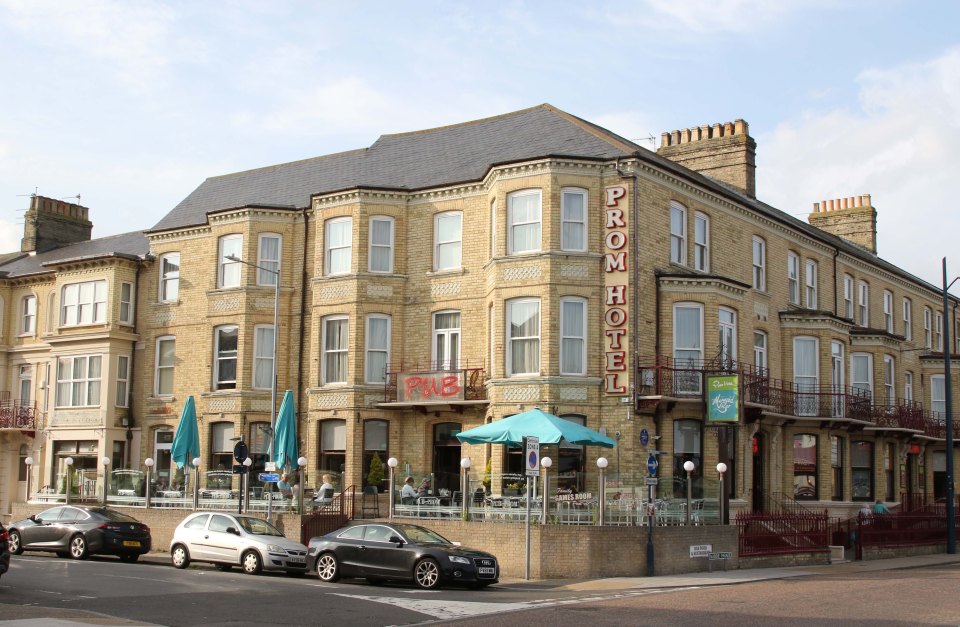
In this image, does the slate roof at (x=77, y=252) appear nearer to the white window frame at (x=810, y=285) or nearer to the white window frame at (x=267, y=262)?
the white window frame at (x=267, y=262)

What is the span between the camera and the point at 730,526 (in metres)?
27.7

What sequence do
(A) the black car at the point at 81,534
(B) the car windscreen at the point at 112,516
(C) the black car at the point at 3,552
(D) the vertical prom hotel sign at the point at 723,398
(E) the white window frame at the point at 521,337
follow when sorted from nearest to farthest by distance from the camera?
(C) the black car at the point at 3,552 → (A) the black car at the point at 81,534 → (B) the car windscreen at the point at 112,516 → (D) the vertical prom hotel sign at the point at 723,398 → (E) the white window frame at the point at 521,337

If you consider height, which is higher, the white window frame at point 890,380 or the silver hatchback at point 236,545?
the white window frame at point 890,380

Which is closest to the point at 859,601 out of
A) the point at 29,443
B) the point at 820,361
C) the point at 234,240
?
the point at 820,361

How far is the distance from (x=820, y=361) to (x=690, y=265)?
761 cm

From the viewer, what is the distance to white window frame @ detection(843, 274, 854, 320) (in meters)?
42.1

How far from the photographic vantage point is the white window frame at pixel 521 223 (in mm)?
30719

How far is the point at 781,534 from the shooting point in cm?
2964

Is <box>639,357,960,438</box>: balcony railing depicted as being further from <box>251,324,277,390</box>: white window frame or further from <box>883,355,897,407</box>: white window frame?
<box>251,324,277,390</box>: white window frame

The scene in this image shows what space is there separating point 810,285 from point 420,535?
2208 centimetres

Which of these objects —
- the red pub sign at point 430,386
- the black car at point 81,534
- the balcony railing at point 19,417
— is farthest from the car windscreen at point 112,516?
the balcony railing at point 19,417

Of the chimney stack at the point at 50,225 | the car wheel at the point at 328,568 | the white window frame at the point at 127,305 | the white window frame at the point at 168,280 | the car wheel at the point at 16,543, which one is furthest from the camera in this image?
the chimney stack at the point at 50,225

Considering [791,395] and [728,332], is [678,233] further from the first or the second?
[791,395]

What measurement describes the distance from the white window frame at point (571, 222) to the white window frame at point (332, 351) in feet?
24.4
